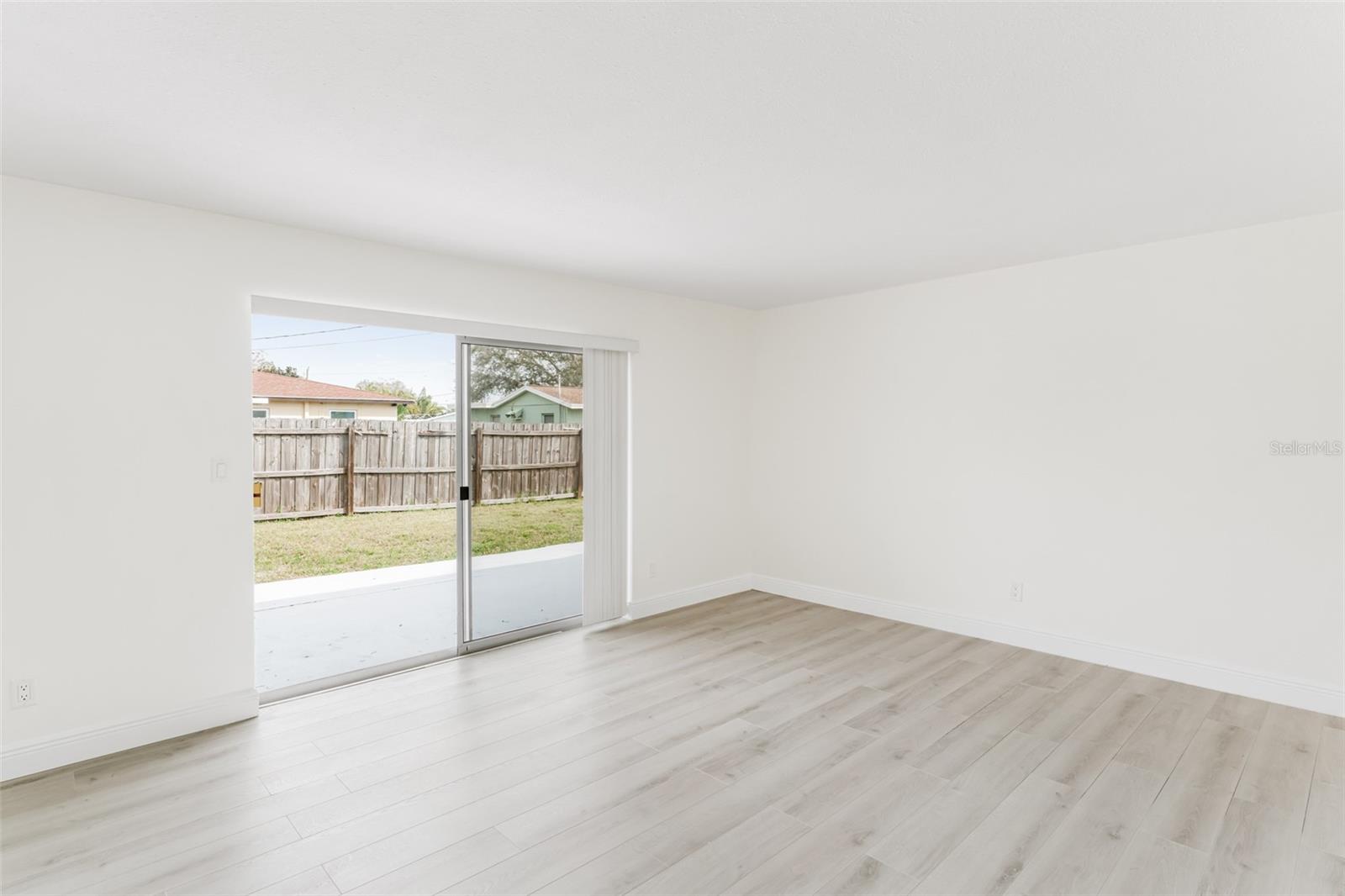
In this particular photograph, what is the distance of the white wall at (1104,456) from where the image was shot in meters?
3.45

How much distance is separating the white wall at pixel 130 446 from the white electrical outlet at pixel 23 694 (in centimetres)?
3

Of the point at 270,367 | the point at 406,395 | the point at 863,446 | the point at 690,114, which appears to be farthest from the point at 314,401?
the point at 690,114

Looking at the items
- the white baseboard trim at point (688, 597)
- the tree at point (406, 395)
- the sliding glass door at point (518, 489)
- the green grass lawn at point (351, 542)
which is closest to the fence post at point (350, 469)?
the green grass lawn at point (351, 542)

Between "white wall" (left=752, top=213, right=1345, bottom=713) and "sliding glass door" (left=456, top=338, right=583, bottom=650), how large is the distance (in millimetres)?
2013

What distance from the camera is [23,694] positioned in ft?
9.13

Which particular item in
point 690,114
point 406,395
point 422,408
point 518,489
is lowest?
point 518,489

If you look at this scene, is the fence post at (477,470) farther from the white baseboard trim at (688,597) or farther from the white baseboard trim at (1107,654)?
the white baseboard trim at (1107,654)

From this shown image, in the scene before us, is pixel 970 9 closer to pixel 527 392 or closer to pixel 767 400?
pixel 527 392

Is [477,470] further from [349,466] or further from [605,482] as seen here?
[349,466]

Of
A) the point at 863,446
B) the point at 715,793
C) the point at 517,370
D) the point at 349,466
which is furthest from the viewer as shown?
the point at 349,466

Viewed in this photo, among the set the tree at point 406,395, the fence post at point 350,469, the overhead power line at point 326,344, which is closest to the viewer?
the overhead power line at point 326,344

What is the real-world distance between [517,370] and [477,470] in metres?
0.75

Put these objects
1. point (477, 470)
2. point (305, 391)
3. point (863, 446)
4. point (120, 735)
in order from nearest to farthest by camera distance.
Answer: point (120, 735), point (477, 470), point (863, 446), point (305, 391)

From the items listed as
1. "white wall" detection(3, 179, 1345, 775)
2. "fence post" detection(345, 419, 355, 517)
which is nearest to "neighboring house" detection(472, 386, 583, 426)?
"white wall" detection(3, 179, 1345, 775)
